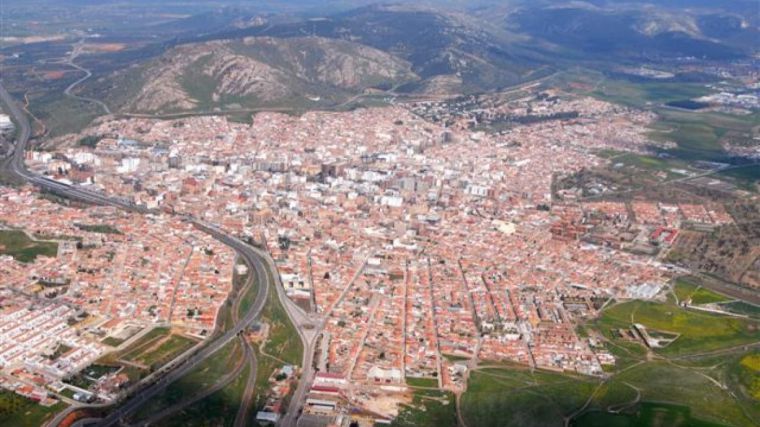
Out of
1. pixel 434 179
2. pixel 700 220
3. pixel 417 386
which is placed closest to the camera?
pixel 417 386

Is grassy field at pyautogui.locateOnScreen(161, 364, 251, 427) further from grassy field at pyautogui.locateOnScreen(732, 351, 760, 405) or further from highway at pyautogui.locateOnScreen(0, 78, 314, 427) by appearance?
grassy field at pyautogui.locateOnScreen(732, 351, 760, 405)

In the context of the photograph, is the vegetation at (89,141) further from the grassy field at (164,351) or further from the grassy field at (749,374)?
the grassy field at (749,374)

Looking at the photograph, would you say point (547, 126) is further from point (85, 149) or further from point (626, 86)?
point (85, 149)

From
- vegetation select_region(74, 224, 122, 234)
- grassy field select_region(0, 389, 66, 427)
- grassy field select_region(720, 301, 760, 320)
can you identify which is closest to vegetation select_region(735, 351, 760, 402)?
grassy field select_region(720, 301, 760, 320)

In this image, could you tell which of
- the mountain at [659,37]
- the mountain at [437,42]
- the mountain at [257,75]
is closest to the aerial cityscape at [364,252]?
the mountain at [257,75]

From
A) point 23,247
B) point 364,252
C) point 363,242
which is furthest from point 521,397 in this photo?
point 23,247

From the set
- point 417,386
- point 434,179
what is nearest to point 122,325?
point 417,386

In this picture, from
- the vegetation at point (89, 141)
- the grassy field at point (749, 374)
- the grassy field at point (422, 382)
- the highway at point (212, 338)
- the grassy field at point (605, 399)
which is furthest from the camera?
the vegetation at point (89, 141)
